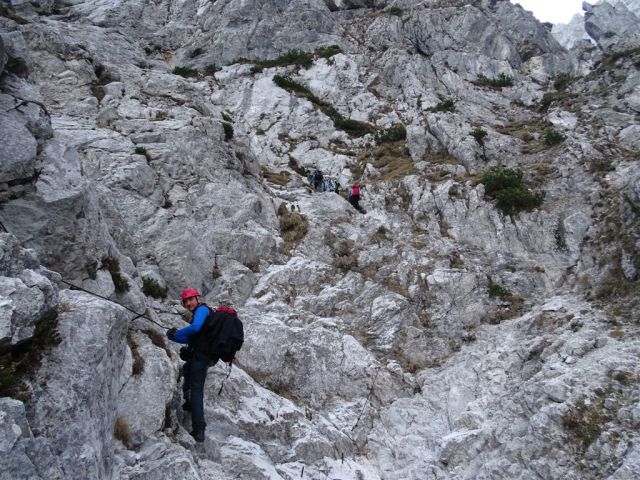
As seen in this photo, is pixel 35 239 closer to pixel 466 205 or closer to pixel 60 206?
pixel 60 206

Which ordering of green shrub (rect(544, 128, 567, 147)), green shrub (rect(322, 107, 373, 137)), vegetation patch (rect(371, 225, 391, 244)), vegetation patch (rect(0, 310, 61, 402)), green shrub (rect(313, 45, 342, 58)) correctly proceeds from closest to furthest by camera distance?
vegetation patch (rect(0, 310, 61, 402)) → vegetation patch (rect(371, 225, 391, 244)) → green shrub (rect(544, 128, 567, 147)) → green shrub (rect(322, 107, 373, 137)) → green shrub (rect(313, 45, 342, 58))

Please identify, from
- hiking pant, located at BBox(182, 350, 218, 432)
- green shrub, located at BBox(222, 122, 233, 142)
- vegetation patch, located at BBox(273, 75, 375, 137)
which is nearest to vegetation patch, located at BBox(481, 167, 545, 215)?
green shrub, located at BBox(222, 122, 233, 142)

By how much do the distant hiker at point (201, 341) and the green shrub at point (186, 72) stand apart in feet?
121

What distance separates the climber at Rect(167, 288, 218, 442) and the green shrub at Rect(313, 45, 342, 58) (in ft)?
137

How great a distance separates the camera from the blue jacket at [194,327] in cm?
832

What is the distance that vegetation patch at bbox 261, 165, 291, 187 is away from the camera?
2659 centimetres

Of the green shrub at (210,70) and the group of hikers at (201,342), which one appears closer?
the group of hikers at (201,342)

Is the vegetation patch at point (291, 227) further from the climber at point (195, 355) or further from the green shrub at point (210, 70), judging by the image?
the green shrub at point (210, 70)

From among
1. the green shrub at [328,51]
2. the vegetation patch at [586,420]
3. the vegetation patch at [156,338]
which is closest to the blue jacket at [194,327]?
the vegetation patch at [156,338]

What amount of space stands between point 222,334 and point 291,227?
12705 millimetres

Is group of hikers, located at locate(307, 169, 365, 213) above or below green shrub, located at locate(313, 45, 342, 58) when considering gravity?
below

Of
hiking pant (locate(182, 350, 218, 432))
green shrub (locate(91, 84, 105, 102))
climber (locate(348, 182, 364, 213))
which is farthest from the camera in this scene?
green shrub (locate(91, 84, 105, 102))

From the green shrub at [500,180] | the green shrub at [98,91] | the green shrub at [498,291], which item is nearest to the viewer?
the green shrub at [498,291]

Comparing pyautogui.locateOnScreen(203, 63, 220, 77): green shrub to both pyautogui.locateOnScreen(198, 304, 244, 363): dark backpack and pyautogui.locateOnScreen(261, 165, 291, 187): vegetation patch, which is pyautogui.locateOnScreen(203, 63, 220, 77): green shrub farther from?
pyautogui.locateOnScreen(198, 304, 244, 363): dark backpack
